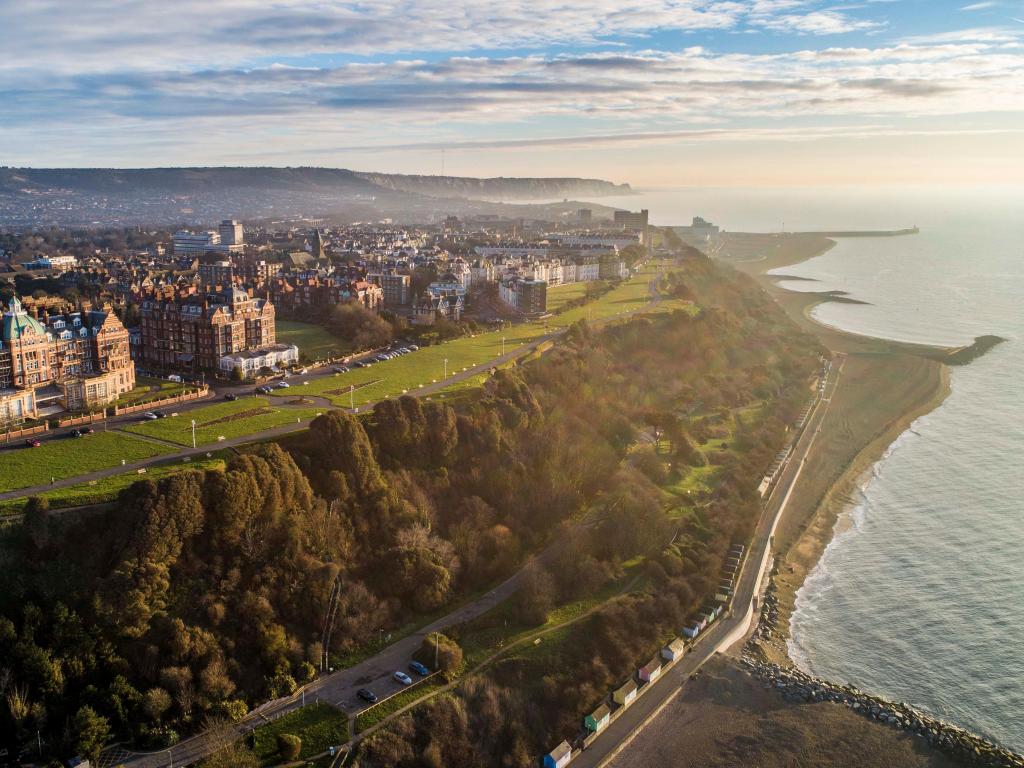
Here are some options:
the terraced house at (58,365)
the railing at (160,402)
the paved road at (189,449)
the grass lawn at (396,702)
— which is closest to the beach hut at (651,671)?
the grass lawn at (396,702)

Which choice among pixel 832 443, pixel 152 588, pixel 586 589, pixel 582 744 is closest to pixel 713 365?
pixel 832 443

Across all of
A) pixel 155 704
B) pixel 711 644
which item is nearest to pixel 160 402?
pixel 155 704

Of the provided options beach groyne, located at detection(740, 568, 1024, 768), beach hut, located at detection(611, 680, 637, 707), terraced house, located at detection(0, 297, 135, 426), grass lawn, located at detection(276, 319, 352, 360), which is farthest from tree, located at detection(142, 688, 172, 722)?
grass lawn, located at detection(276, 319, 352, 360)

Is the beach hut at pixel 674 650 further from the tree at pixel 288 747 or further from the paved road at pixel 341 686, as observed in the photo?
the tree at pixel 288 747

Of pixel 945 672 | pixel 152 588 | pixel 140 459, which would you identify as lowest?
pixel 945 672

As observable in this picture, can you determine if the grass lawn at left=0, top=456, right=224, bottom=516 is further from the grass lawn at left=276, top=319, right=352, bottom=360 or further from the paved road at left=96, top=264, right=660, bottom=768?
the grass lawn at left=276, top=319, right=352, bottom=360

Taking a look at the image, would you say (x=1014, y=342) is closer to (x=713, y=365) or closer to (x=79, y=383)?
(x=713, y=365)

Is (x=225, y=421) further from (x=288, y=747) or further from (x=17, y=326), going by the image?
(x=288, y=747)
